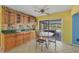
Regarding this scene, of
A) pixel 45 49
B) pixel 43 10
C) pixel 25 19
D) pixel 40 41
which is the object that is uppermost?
pixel 43 10

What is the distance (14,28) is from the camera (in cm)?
225

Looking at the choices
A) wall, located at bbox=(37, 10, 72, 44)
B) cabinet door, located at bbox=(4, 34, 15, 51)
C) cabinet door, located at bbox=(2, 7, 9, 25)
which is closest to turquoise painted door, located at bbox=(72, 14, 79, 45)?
wall, located at bbox=(37, 10, 72, 44)

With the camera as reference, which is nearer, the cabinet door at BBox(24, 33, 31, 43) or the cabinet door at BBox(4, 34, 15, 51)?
the cabinet door at BBox(4, 34, 15, 51)

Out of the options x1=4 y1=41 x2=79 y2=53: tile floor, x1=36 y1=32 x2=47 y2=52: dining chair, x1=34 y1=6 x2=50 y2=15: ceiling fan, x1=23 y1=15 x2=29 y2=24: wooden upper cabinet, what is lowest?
x1=4 y1=41 x2=79 y2=53: tile floor

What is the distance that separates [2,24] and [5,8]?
0.30 meters

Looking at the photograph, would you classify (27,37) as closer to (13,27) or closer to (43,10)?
(13,27)

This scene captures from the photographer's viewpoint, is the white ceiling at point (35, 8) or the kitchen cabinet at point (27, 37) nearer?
the white ceiling at point (35, 8)

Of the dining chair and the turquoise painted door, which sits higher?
the turquoise painted door

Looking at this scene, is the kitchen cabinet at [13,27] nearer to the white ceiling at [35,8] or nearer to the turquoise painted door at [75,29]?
the white ceiling at [35,8]

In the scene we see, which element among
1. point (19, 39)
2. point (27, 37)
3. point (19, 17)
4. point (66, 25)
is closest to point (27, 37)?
point (27, 37)

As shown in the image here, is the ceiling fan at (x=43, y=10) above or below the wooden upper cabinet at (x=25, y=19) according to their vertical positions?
above

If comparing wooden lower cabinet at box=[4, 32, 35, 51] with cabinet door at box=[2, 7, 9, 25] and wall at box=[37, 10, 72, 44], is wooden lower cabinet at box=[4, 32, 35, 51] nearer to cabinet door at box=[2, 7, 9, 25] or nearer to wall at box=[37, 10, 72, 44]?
cabinet door at box=[2, 7, 9, 25]

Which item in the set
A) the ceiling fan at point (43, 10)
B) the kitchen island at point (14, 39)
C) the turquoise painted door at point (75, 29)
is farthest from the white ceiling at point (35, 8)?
the kitchen island at point (14, 39)
